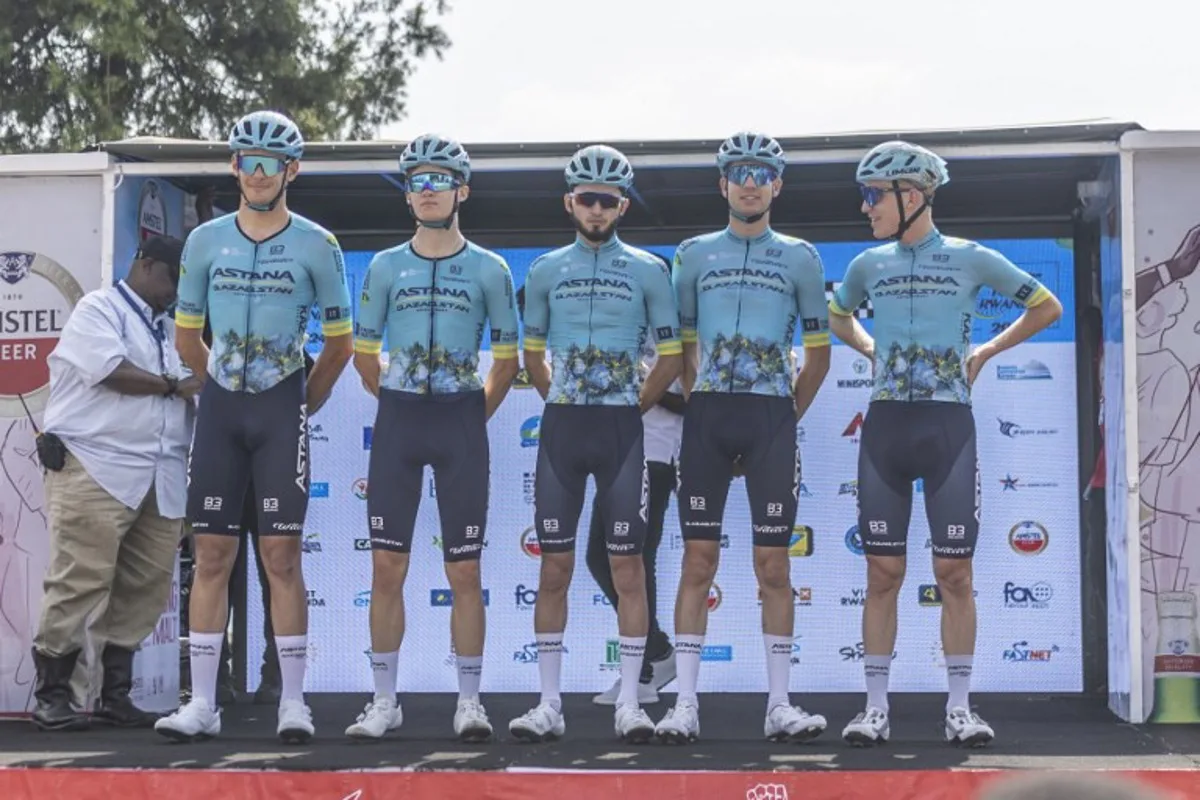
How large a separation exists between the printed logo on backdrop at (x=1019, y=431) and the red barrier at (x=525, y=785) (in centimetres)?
Answer: 288

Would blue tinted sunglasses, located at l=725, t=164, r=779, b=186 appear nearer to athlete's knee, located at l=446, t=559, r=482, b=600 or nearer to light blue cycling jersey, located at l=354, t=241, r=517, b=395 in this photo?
light blue cycling jersey, located at l=354, t=241, r=517, b=395

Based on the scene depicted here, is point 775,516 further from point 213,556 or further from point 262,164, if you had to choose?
point 262,164

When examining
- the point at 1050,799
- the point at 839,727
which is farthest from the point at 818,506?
the point at 1050,799

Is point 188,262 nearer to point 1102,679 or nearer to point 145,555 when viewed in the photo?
point 145,555

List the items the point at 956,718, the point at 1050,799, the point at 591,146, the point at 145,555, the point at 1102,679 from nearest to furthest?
the point at 1050,799
the point at 956,718
the point at 591,146
the point at 145,555
the point at 1102,679

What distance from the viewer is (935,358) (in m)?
5.57

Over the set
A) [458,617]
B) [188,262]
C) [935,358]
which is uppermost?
[188,262]

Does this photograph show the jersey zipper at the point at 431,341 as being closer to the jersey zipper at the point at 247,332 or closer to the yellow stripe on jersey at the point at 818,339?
the jersey zipper at the point at 247,332

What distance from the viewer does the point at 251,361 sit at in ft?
18.2

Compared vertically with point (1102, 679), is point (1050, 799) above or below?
above

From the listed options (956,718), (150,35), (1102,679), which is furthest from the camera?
(150,35)

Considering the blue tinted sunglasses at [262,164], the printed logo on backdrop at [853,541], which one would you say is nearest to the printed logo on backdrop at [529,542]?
the printed logo on backdrop at [853,541]

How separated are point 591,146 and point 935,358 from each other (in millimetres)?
1466

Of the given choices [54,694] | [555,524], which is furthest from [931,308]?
[54,694]
